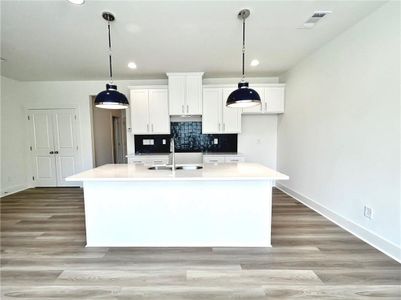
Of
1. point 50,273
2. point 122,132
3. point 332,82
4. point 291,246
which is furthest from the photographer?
point 122,132

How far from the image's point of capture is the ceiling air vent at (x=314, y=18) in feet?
8.42

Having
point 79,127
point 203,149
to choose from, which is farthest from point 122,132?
point 203,149

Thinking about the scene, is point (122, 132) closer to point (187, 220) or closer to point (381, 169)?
point (187, 220)

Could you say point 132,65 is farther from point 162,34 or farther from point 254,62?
point 254,62

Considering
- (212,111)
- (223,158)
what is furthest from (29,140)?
(223,158)

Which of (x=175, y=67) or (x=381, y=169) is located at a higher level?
(x=175, y=67)

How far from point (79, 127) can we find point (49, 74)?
1305 mm

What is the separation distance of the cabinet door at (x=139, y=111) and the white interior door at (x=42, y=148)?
7.38ft

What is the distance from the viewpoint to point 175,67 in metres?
4.37

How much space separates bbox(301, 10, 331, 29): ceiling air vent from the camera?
2566 millimetres

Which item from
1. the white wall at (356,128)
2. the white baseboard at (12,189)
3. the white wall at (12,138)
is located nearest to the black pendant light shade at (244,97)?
the white wall at (356,128)

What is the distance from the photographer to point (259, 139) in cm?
529

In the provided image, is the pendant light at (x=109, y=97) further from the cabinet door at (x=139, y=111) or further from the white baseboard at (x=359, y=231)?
the white baseboard at (x=359, y=231)

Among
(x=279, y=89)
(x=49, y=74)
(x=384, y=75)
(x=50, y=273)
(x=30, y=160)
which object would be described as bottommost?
(x=50, y=273)
